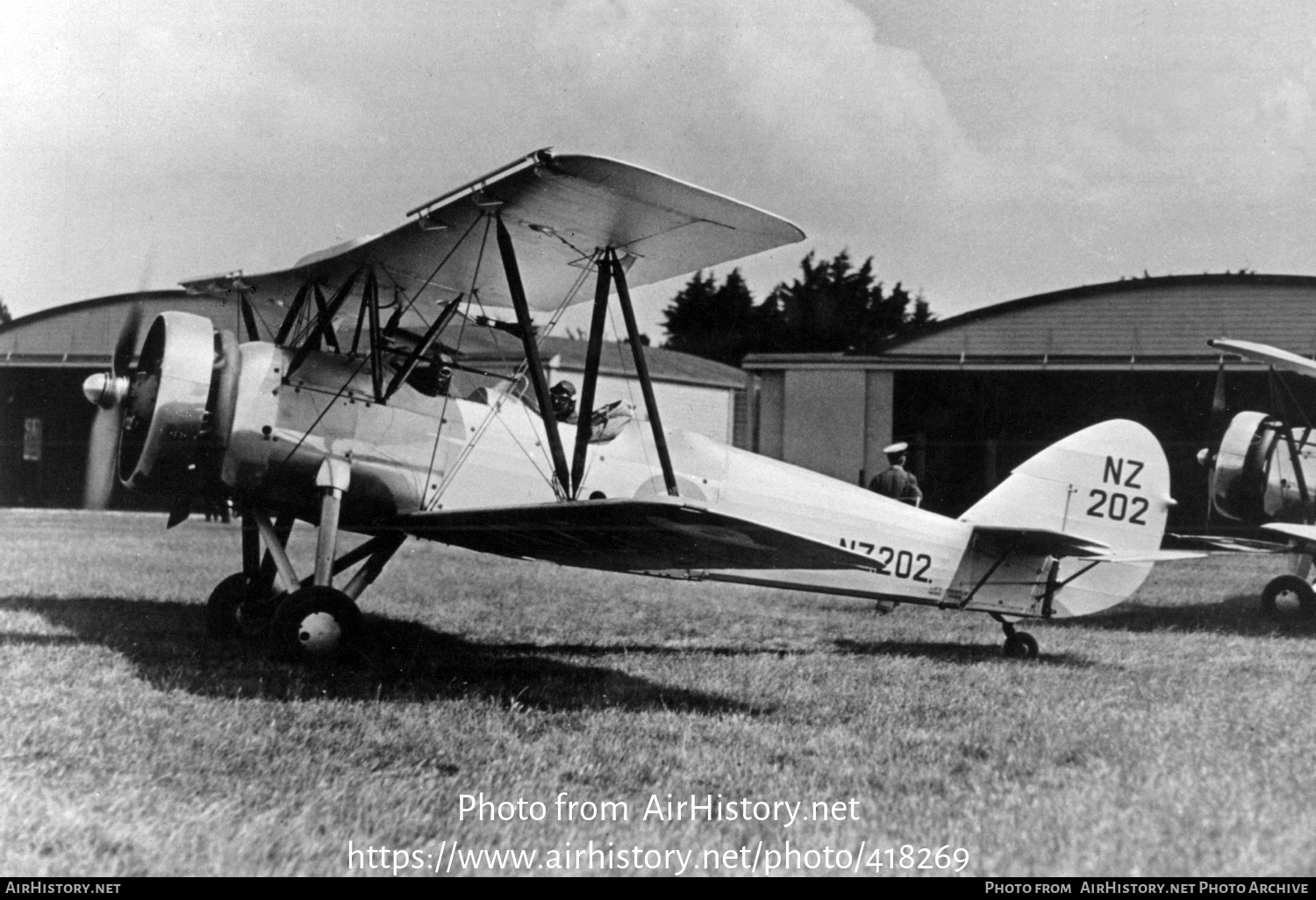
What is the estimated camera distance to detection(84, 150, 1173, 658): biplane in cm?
520

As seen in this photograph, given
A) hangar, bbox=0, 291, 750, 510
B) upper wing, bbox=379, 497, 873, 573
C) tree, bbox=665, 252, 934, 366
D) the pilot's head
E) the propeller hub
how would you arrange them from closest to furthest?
1. upper wing, bbox=379, 497, 873, 573
2. the propeller hub
3. the pilot's head
4. hangar, bbox=0, 291, 750, 510
5. tree, bbox=665, 252, 934, 366

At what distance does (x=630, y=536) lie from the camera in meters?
5.18

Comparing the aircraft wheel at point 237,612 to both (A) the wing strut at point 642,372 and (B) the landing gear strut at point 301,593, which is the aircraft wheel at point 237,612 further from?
(A) the wing strut at point 642,372

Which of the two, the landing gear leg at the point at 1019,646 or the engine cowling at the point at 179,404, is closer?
the engine cowling at the point at 179,404

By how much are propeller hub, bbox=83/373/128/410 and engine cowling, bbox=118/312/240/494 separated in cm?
5

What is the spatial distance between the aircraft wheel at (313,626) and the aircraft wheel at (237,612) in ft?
5.24

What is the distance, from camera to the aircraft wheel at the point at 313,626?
5.14m

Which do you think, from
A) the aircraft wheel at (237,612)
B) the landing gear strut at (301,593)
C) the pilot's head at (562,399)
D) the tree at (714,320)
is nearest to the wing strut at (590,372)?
the pilot's head at (562,399)

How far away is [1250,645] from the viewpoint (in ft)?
25.2

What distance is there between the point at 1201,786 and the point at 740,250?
12.1 ft

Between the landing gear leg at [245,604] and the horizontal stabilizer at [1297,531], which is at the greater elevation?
the horizontal stabilizer at [1297,531]

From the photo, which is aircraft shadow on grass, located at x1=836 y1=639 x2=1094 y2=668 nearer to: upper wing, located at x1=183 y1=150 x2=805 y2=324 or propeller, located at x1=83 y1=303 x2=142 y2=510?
upper wing, located at x1=183 y1=150 x2=805 y2=324

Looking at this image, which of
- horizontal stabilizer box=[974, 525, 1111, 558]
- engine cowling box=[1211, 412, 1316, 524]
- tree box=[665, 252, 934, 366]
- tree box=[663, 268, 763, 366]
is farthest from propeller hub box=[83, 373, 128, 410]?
tree box=[663, 268, 763, 366]
